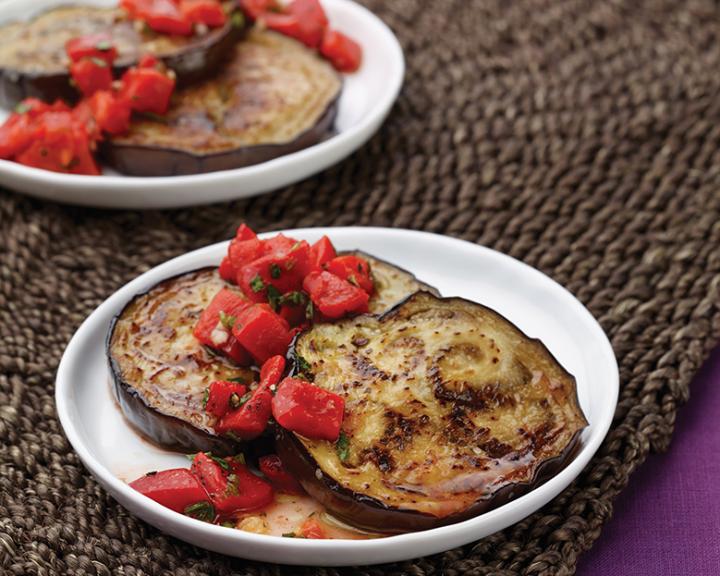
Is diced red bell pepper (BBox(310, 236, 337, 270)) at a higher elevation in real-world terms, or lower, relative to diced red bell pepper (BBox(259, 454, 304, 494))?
higher

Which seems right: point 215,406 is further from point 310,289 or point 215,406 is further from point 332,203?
point 332,203

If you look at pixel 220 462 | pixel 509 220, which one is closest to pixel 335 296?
pixel 220 462

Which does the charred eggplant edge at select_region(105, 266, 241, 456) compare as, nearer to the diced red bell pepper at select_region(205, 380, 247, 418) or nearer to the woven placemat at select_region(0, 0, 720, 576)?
the diced red bell pepper at select_region(205, 380, 247, 418)

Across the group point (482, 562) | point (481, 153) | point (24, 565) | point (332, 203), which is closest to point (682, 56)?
point (481, 153)

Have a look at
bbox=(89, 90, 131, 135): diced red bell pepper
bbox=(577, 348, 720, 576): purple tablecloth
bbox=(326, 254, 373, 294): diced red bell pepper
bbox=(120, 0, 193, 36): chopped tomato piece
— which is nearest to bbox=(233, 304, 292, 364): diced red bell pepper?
bbox=(326, 254, 373, 294): diced red bell pepper

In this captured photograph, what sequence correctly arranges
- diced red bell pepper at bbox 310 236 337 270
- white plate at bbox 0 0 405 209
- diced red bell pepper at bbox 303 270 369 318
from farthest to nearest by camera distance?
1. white plate at bbox 0 0 405 209
2. diced red bell pepper at bbox 310 236 337 270
3. diced red bell pepper at bbox 303 270 369 318

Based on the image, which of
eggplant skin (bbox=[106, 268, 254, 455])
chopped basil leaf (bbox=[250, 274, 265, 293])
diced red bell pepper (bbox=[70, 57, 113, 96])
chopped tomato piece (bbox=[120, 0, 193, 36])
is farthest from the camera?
chopped tomato piece (bbox=[120, 0, 193, 36])

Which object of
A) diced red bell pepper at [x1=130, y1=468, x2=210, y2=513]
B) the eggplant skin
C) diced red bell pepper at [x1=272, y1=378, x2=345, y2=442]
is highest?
diced red bell pepper at [x1=272, y1=378, x2=345, y2=442]
